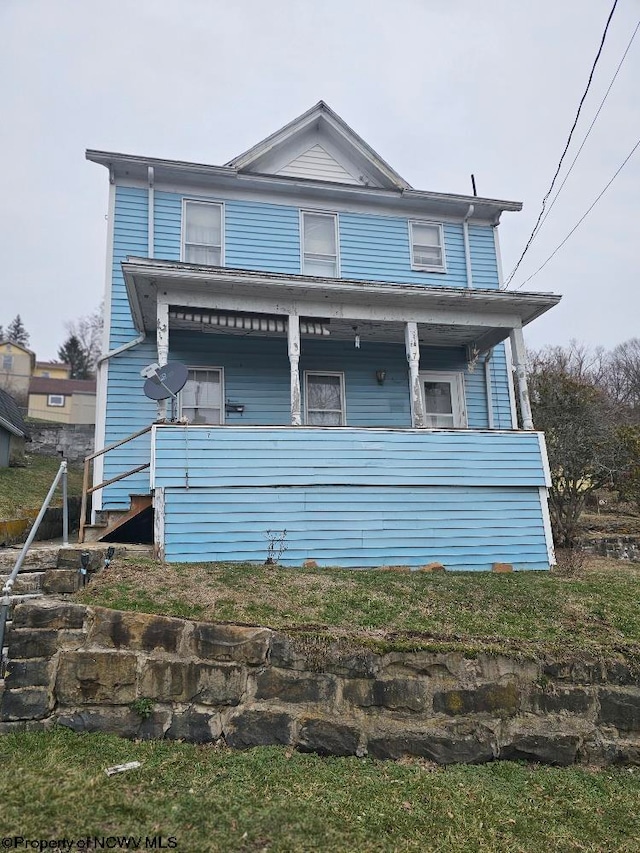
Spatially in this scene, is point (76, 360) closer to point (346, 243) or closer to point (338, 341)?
point (346, 243)

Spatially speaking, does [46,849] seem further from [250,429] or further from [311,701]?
[250,429]

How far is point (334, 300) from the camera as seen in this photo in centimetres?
877

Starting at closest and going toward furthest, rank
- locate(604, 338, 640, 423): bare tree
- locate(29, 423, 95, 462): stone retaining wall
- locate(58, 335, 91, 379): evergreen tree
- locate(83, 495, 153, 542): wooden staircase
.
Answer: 1. locate(83, 495, 153, 542): wooden staircase
2. locate(29, 423, 95, 462): stone retaining wall
3. locate(604, 338, 640, 423): bare tree
4. locate(58, 335, 91, 379): evergreen tree

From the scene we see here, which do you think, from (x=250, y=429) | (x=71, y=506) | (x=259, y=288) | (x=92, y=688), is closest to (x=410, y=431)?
(x=250, y=429)

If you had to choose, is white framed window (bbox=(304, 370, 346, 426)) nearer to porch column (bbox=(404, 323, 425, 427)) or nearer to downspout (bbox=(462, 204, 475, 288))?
porch column (bbox=(404, 323, 425, 427))

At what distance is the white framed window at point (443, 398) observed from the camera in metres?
11.1

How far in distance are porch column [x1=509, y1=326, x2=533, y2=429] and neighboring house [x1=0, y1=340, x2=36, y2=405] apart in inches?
1565

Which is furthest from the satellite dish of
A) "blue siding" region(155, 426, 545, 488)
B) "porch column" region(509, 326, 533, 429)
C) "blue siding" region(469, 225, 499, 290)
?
"blue siding" region(469, 225, 499, 290)

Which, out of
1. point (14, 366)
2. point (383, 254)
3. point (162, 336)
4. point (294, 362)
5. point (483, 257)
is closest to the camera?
point (162, 336)

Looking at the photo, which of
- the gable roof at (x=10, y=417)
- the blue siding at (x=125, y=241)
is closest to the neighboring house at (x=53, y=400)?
the gable roof at (x=10, y=417)

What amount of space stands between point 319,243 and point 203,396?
13.4 feet

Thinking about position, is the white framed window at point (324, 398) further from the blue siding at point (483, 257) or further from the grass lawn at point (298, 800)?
the grass lawn at point (298, 800)

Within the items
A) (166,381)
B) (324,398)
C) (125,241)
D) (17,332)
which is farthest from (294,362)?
(17,332)

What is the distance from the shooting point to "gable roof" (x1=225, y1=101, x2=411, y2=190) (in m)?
11.4
